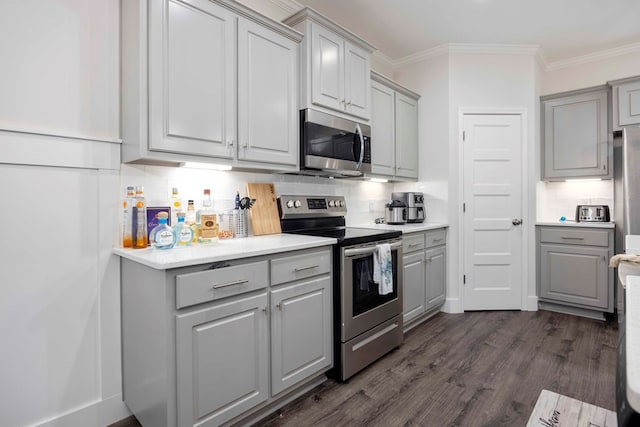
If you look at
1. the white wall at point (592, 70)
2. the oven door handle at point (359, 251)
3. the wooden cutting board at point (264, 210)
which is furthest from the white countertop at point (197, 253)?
the white wall at point (592, 70)

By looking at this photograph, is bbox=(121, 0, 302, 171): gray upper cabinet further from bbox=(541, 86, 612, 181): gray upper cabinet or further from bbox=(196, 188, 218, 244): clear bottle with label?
bbox=(541, 86, 612, 181): gray upper cabinet

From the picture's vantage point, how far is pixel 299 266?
6.34 feet

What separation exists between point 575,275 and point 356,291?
260 centimetres

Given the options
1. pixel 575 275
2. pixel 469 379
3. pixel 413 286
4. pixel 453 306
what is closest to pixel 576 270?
pixel 575 275

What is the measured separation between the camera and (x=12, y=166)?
155 cm

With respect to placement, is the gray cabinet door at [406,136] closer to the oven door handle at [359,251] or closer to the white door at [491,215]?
the white door at [491,215]

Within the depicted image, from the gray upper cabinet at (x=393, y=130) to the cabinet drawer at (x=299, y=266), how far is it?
1.34 meters

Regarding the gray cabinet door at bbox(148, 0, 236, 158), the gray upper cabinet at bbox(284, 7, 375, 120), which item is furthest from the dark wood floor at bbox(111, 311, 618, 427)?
the gray upper cabinet at bbox(284, 7, 375, 120)

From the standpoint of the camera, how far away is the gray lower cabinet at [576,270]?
329 cm

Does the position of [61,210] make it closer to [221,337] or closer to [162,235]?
[162,235]

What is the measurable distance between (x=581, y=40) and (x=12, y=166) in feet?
15.5

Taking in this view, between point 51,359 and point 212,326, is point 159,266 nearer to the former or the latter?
point 212,326

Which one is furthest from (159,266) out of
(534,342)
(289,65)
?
(534,342)

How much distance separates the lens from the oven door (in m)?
2.15
